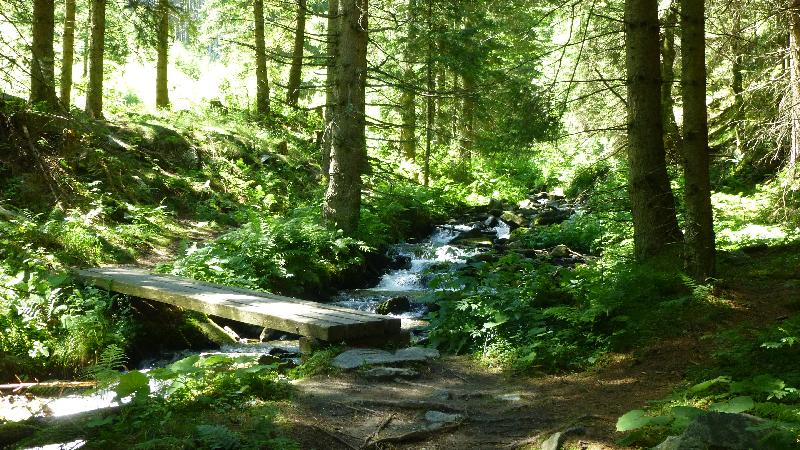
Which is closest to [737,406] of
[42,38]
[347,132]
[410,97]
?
[347,132]

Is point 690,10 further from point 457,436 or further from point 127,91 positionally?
point 127,91

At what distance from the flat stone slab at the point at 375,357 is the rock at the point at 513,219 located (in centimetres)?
1267

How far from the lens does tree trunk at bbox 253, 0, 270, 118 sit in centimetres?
2172

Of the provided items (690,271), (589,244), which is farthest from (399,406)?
(589,244)

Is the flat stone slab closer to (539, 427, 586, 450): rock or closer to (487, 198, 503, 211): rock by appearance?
(539, 427, 586, 450): rock

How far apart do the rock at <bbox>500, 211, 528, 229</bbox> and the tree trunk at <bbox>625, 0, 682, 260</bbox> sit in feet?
36.1

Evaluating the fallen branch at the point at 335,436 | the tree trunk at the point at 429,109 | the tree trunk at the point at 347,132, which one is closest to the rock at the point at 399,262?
the tree trunk at the point at 347,132

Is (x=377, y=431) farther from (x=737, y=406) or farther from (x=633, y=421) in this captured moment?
(x=737, y=406)

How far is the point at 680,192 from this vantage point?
12469 mm

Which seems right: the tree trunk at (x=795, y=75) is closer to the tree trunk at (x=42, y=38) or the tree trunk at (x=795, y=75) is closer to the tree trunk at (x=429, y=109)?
the tree trunk at (x=429, y=109)

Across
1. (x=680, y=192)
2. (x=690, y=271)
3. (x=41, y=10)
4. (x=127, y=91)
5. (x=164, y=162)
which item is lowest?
(x=690, y=271)

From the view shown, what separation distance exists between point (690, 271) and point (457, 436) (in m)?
3.82

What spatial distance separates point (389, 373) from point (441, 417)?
1.30m

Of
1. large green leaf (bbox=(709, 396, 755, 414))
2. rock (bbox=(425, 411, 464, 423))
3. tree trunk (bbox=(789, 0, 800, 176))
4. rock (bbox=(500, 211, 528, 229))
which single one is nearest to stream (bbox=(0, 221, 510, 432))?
rock (bbox=(500, 211, 528, 229))
